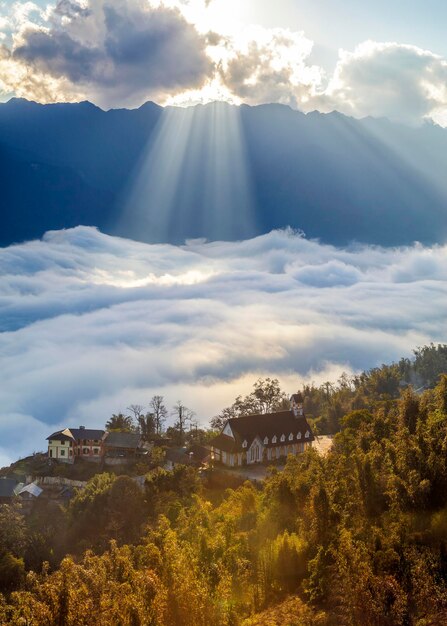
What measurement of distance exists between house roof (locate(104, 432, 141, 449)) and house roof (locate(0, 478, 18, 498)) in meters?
8.75

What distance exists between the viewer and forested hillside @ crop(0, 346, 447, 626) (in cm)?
1192

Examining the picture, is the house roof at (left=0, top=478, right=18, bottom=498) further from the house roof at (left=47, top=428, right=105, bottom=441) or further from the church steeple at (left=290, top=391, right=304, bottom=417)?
the church steeple at (left=290, top=391, right=304, bottom=417)

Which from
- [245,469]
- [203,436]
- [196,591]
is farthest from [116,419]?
[196,591]

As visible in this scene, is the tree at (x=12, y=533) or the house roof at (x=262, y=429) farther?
the house roof at (x=262, y=429)

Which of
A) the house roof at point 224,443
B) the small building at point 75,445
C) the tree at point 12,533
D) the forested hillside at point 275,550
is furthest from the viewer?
the small building at point 75,445

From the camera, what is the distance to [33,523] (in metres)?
34.2

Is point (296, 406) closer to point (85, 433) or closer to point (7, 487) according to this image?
point (85, 433)

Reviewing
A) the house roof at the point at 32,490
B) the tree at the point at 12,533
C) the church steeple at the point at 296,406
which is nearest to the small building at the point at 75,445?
the house roof at the point at 32,490

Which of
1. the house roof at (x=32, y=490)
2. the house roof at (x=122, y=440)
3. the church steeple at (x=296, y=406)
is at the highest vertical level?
the church steeple at (x=296, y=406)

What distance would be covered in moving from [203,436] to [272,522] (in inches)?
1298

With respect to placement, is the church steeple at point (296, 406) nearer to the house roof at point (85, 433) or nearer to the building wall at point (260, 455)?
the building wall at point (260, 455)

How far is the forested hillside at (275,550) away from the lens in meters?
11.9

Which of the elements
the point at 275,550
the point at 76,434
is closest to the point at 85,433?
the point at 76,434

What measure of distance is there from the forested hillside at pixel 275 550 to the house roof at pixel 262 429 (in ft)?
43.6
